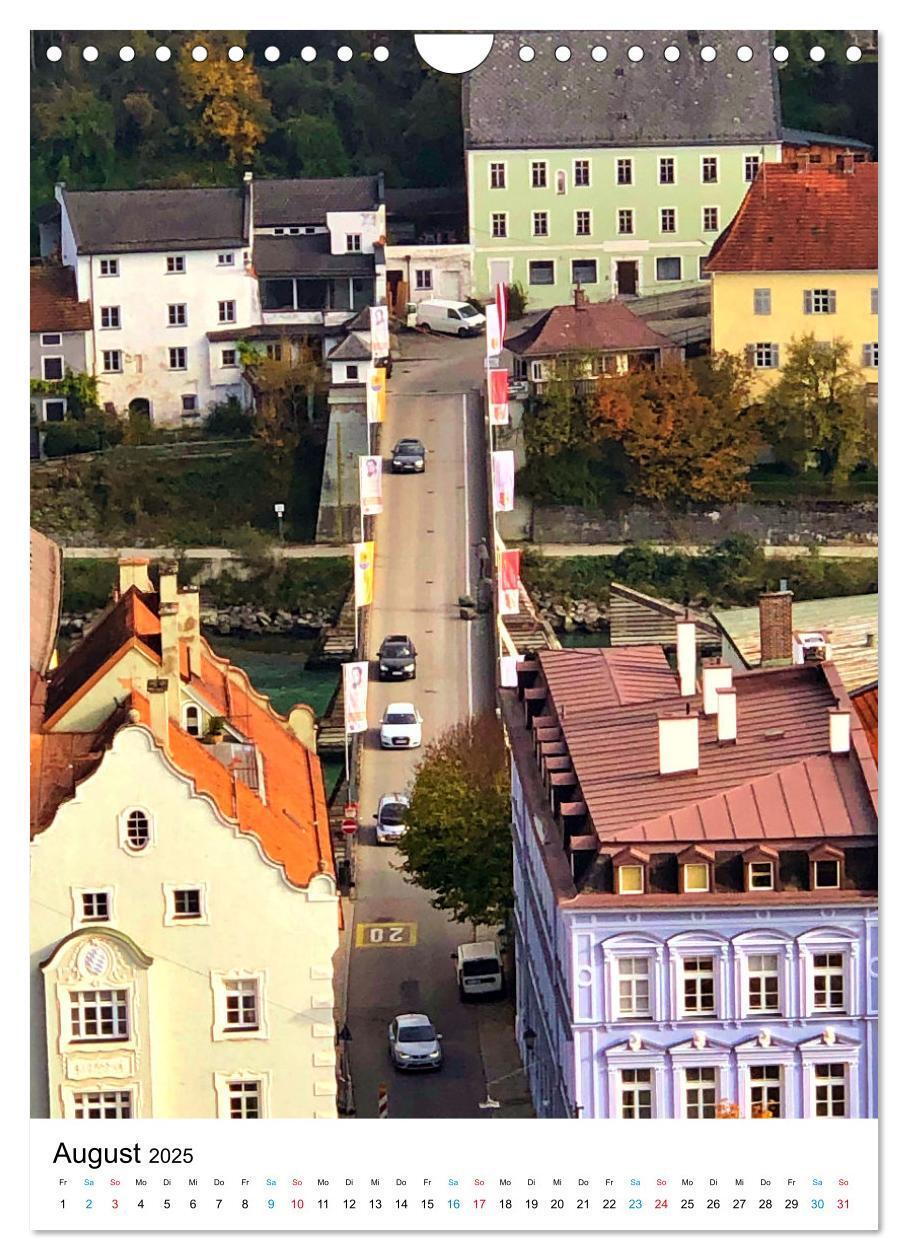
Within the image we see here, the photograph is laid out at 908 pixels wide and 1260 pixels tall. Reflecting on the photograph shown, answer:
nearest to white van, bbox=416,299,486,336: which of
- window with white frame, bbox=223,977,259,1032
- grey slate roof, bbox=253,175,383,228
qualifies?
grey slate roof, bbox=253,175,383,228

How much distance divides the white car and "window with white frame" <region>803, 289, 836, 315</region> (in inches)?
127

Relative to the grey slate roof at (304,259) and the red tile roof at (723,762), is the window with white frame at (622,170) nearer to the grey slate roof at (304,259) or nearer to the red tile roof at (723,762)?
the grey slate roof at (304,259)

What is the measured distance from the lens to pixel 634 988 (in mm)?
20109

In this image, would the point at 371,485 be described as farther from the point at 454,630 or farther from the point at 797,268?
the point at 797,268

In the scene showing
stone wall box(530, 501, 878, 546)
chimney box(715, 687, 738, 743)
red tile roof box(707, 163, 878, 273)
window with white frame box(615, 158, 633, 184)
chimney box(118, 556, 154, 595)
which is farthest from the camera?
window with white frame box(615, 158, 633, 184)

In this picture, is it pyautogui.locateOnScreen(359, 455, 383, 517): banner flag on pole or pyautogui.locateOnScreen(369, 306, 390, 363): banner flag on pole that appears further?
pyautogui.locateOnScreen(359, 455, 383, 517): banner flag on pole

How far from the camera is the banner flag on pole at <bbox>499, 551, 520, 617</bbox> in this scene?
24891 mm

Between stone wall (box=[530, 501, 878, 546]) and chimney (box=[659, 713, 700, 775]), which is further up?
stone wall (box=[530, 501, 878, 546])

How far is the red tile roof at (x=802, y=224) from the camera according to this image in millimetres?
22438

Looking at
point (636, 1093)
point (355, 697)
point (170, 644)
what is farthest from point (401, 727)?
point (636, 1093)

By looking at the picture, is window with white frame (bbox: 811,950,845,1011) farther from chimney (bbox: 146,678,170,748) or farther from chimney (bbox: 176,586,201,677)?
chimney (bbox: 176,586,201,677)

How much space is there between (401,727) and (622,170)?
3.52 m

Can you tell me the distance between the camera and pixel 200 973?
20.4 m

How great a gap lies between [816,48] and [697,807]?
12.5 feet
